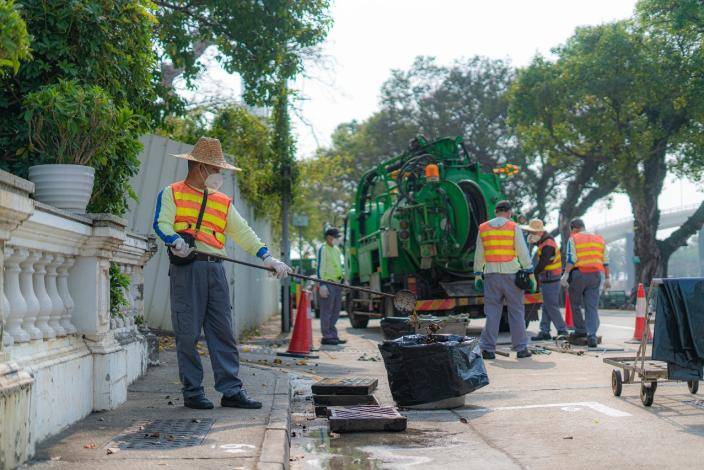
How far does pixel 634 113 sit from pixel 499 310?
800 inches

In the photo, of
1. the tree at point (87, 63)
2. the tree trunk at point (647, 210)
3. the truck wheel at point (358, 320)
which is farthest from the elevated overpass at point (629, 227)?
the tree at point (87, 63)

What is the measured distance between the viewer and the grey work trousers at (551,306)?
13594mm

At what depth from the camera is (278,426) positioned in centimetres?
543

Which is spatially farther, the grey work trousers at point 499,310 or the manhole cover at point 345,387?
the grey work trousers at point 499,310

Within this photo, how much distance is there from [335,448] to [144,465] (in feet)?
4.91

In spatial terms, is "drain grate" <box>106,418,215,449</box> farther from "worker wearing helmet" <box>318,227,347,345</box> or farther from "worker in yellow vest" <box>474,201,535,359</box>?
"worker wearing helmet" <box>318,227,347,345</box>

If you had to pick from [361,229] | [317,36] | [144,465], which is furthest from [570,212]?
[144,465]

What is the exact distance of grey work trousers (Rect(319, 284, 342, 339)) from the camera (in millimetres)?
14125

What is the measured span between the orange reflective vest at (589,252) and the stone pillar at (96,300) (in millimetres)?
8213

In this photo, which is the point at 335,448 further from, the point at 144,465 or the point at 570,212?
the point at 570,212

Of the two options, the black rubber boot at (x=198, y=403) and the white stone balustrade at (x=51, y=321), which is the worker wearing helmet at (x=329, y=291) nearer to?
the white stone balustrade at (x=51, y=321)

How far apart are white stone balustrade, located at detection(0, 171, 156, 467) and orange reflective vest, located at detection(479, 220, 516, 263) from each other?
5.14 meters

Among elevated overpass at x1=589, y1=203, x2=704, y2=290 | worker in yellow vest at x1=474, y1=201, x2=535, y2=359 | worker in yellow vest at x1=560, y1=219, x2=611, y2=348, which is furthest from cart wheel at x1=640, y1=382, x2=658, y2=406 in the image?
elevated overpass at x1=589, y1=203, x2=704, y2=290

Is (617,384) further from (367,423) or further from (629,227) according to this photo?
(629,227)
